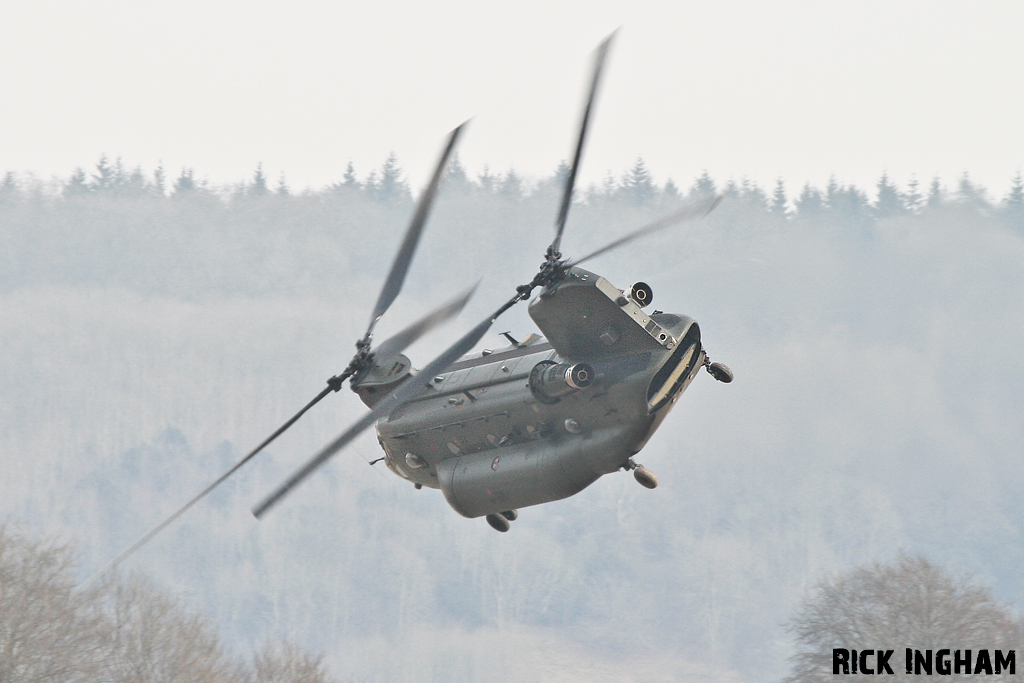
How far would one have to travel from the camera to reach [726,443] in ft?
384

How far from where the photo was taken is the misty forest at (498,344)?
104m

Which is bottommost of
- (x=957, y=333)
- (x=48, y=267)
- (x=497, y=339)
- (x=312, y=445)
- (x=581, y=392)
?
(x=957, y=333)

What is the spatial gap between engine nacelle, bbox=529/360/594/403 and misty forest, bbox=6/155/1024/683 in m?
53.4

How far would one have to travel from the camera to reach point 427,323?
33.3m

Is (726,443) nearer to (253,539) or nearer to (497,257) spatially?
(497,257)

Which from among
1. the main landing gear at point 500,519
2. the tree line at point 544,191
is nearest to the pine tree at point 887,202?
the tree line at point 544,191

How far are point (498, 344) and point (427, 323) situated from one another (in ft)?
177

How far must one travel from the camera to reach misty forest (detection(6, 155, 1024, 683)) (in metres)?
104

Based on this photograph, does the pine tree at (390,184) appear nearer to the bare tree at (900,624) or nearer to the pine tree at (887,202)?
the pine tree at (887,202)

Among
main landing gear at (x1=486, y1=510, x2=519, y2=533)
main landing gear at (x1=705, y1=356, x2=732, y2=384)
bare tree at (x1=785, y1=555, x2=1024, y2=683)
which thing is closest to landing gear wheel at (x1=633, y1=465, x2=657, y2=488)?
main landing gear at (x1=705, y1=356, x2=732, y2=384)

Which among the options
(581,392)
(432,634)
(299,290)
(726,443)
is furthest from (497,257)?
(581,392)

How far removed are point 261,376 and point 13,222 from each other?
33448 millimetres

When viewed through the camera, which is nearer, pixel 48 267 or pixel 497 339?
pixel 497 339

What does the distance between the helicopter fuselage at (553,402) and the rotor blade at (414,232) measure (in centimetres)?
175
